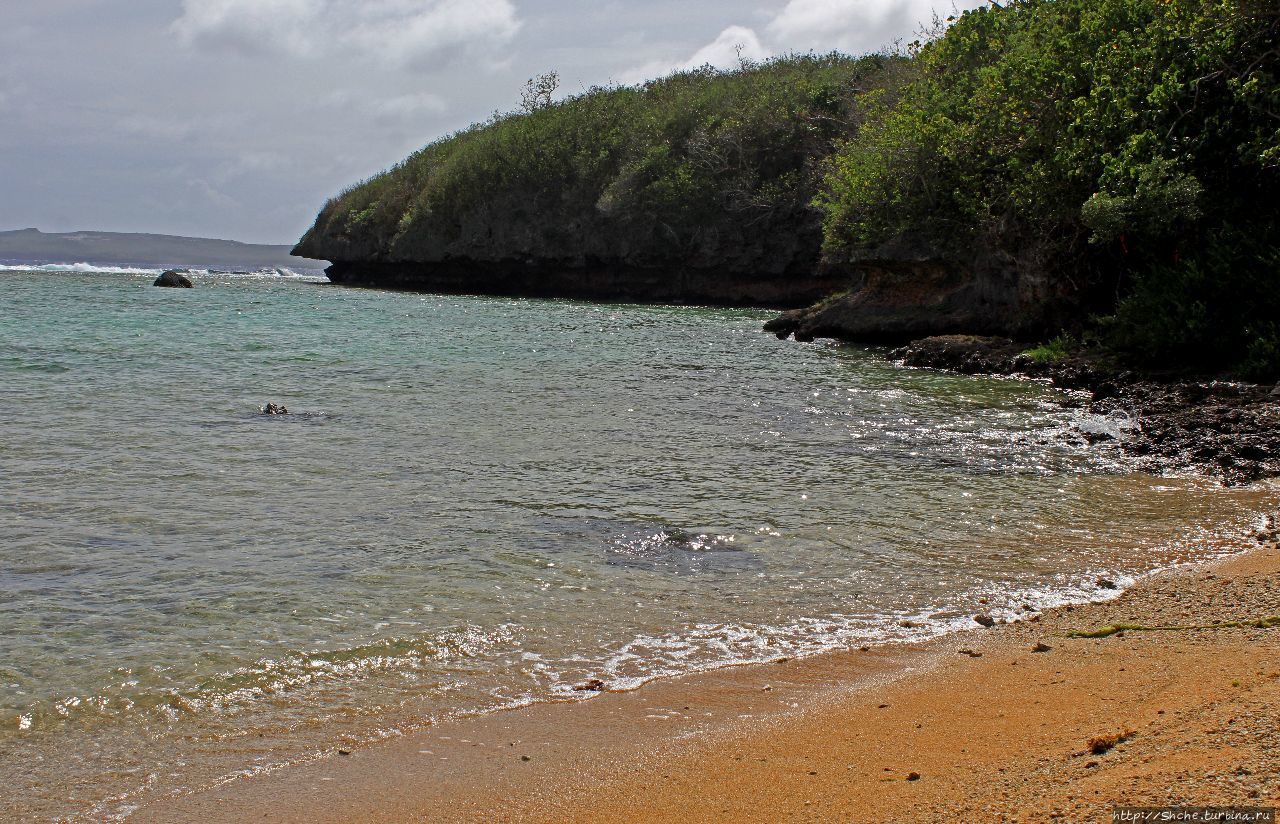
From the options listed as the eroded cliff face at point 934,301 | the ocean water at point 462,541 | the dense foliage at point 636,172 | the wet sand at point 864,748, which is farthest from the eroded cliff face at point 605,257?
the wet sand at point 864,748

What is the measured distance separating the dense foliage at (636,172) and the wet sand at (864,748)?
37077mm

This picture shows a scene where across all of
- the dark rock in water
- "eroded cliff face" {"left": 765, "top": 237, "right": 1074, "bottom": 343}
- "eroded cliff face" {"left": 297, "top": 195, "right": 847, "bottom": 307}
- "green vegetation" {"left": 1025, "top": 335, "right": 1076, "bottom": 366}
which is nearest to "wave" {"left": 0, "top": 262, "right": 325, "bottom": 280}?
the dark rock in water

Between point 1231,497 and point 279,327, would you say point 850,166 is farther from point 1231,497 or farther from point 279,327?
point 1231,497

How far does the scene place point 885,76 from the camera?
120ft

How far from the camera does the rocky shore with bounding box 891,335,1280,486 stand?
993cm

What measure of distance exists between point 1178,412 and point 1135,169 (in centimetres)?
527

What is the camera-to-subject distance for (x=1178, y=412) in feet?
39.9

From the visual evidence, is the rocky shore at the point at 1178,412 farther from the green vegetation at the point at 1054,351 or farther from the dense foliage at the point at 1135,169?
the dense foliage at the point at 1135,169

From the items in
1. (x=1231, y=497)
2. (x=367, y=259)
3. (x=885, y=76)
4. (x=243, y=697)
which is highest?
(x=885, y=76)

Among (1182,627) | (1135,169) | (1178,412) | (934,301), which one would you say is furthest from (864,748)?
(934,301)

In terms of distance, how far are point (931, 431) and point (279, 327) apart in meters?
18.4

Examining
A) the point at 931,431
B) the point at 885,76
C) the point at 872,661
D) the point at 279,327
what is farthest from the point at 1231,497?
the point at 885,76

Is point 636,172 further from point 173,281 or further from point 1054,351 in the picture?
point 1054,351

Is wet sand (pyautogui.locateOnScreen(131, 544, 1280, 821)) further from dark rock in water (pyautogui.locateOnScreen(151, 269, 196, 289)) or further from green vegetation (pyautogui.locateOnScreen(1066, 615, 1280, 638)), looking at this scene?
dark rock in water (pyautogui.locateOnScreen(151, 269, 196, 289))
